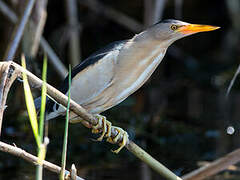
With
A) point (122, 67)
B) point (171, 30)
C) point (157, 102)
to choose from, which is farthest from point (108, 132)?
point (157, 102)

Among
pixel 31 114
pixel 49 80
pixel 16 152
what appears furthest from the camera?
pixel 49 80

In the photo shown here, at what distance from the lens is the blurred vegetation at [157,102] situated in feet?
9.09

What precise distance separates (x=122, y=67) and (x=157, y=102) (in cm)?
188

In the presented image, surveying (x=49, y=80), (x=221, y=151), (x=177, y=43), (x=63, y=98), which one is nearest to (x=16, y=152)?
(x=63, y=98)

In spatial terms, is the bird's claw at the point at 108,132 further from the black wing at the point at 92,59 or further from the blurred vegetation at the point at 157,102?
the blurred vegetation at the point at 157,102

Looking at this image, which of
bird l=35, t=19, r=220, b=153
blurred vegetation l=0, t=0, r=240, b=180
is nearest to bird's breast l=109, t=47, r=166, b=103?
bird l=35, t=19, r=220, b=153

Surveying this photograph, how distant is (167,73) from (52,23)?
99 centimetres

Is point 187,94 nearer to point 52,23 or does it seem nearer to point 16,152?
point 52,23

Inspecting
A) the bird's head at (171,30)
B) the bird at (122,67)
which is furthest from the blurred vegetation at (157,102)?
the bird's head at (171,30)

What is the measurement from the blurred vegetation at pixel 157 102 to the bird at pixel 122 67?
0.68 meters

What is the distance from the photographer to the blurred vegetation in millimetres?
2770

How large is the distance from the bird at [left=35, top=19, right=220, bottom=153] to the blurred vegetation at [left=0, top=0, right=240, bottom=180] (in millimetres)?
677

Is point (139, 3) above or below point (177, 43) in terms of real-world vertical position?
above

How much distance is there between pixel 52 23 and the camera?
12.3 ft
